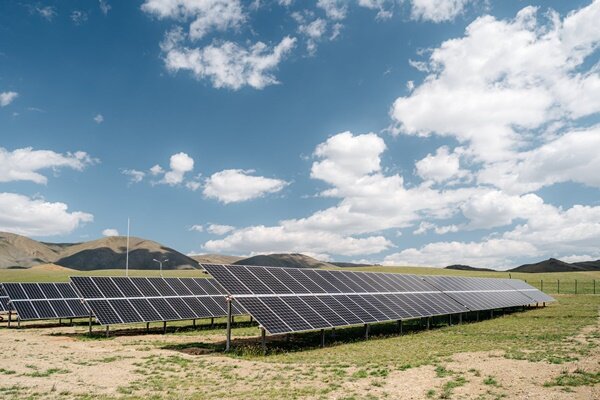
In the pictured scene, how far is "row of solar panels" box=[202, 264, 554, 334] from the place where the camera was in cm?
2439

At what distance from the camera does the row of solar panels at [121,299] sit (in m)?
31.6

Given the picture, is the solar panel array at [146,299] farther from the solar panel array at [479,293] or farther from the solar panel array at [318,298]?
the solar panel array at [479,293]

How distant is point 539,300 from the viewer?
175ft

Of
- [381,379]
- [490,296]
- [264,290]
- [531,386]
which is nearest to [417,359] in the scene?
[381,379]

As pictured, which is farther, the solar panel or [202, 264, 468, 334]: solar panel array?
the solar panel

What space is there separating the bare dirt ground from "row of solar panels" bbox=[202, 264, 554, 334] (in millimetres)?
3565

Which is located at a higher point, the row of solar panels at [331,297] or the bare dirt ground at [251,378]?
the row of solar panels at [331,297]

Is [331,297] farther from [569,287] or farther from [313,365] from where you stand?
[569,287]

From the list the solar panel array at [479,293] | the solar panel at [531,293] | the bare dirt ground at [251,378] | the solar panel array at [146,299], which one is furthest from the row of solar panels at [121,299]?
the solar panel at [531,293]

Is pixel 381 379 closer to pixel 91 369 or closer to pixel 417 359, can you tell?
pixel 417 359

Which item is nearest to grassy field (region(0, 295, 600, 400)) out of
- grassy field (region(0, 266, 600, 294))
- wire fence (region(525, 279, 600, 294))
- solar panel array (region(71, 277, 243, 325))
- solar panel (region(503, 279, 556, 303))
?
solar panel array (region(71, 277, 243, 325))

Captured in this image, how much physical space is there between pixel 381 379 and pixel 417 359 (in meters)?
4.80

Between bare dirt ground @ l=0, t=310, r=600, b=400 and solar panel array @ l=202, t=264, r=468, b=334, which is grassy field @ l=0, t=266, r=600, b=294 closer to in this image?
solar panel array @ l=202, t=264, r=468, b=334

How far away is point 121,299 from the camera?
109 feet
